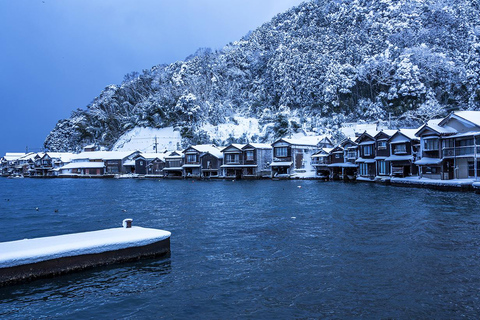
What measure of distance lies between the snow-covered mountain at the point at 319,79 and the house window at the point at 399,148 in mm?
33872

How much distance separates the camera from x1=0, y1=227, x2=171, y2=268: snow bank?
35.8ft

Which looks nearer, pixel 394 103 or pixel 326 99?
pixel 394 103

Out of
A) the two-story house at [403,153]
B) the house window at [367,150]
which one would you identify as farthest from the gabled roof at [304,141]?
the two-story house at [403,153]

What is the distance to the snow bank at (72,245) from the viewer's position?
35.8ft

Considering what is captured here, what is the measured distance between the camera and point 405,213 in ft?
79.7

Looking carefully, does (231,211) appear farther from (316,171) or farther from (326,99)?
(326,99)

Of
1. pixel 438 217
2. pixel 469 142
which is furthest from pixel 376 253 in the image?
pixel 469 142

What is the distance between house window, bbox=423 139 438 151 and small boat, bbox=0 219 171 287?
40.5m

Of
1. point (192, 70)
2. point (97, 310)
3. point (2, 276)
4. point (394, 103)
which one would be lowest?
point (97, 310)

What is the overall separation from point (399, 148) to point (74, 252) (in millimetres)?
49270

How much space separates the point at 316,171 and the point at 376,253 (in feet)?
177

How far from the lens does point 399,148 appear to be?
2024 inches

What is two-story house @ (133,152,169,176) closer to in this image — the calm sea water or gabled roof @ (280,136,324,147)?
gabled roof @ (280,136,324,147)

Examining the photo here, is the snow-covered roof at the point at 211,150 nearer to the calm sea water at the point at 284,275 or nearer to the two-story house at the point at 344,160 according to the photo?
the two-story house at the point at 344,160
